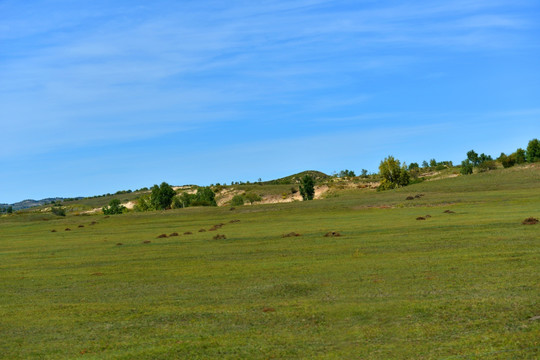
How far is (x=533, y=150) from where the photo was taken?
470 ft

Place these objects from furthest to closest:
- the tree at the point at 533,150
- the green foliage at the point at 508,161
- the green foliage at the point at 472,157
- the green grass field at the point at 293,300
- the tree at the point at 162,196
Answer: the green foliage at the point at 472,157, the green foliage at the point at 508,161, the tree at the point at 533,150, the tree at the point at 162,196, the green grass field at the point at 293,300

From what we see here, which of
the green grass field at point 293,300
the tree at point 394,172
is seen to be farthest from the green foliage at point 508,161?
the green grass field at point 293,300

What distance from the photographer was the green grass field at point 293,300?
1412 centimetres

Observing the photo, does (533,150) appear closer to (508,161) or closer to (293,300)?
(508,161)

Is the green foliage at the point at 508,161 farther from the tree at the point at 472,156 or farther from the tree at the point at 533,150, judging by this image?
the tree at the point at 472,156

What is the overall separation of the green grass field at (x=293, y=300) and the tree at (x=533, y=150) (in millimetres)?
114123

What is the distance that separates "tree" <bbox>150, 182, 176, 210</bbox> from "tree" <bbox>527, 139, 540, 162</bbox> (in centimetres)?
8427

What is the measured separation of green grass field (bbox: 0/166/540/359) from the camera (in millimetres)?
14117

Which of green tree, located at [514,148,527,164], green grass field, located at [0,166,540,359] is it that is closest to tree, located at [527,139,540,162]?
green tree, located at [514,148,527,164]

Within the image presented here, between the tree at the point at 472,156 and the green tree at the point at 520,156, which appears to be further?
the tree at the point at 472,156

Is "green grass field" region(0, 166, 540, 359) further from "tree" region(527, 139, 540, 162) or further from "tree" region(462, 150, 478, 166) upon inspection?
"tree" region(462, 150, 478, 166)

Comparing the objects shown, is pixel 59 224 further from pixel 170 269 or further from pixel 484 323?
pixel 484 323

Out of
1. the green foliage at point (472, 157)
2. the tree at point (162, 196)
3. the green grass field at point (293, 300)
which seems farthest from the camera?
the green foliage at point (472, 157)

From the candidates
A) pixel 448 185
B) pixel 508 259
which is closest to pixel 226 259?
pixel 508 259
